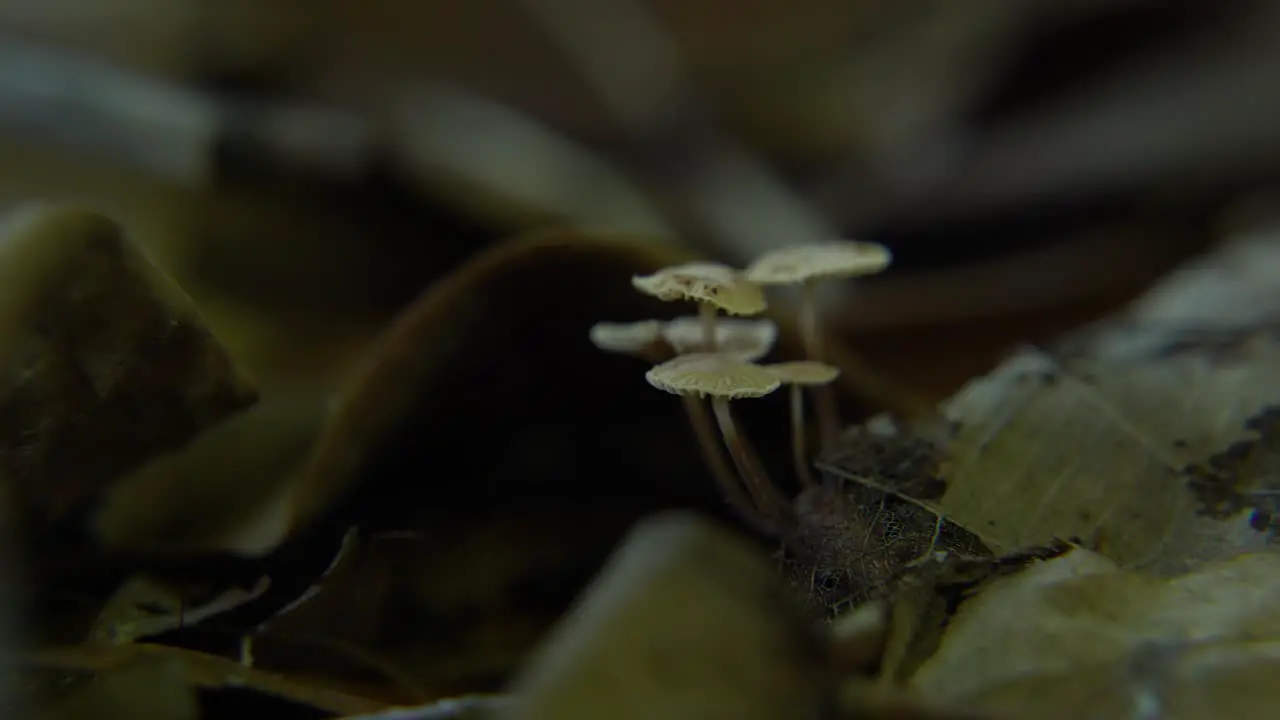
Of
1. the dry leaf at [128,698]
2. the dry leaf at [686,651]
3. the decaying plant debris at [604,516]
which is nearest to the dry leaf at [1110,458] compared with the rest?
the decaying plant debris at [604,516]

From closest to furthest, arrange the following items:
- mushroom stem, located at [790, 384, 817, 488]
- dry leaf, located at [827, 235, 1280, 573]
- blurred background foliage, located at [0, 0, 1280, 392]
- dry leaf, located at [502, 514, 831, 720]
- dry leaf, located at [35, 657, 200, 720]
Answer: dry leaf, located at [502, 514, 831, 720] < dry leaf, located at [35, 657, 200, 720] < dry leaf, located at [827, 235, 1280, 573] < mushroom stem, located at [790, 384, 817, 488] < blurred background foliage, located at [0, 0, 1280, 392]

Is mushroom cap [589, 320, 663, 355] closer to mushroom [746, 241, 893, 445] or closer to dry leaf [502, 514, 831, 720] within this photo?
mushroom [746, 241, 893, 445]

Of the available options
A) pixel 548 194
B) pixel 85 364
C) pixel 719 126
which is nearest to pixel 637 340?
pixel 85 364

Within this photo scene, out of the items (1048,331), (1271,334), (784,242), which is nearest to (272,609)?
(1271,334)

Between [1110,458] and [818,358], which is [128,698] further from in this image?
[1110,458]

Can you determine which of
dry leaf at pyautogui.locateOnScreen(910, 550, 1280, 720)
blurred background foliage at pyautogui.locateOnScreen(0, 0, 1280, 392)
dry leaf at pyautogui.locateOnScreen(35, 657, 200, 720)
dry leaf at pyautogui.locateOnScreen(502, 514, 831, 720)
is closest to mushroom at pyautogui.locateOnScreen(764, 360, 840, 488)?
dry leaf at pyautogui.locateOnScreen(910, 550, 1280, 720)
